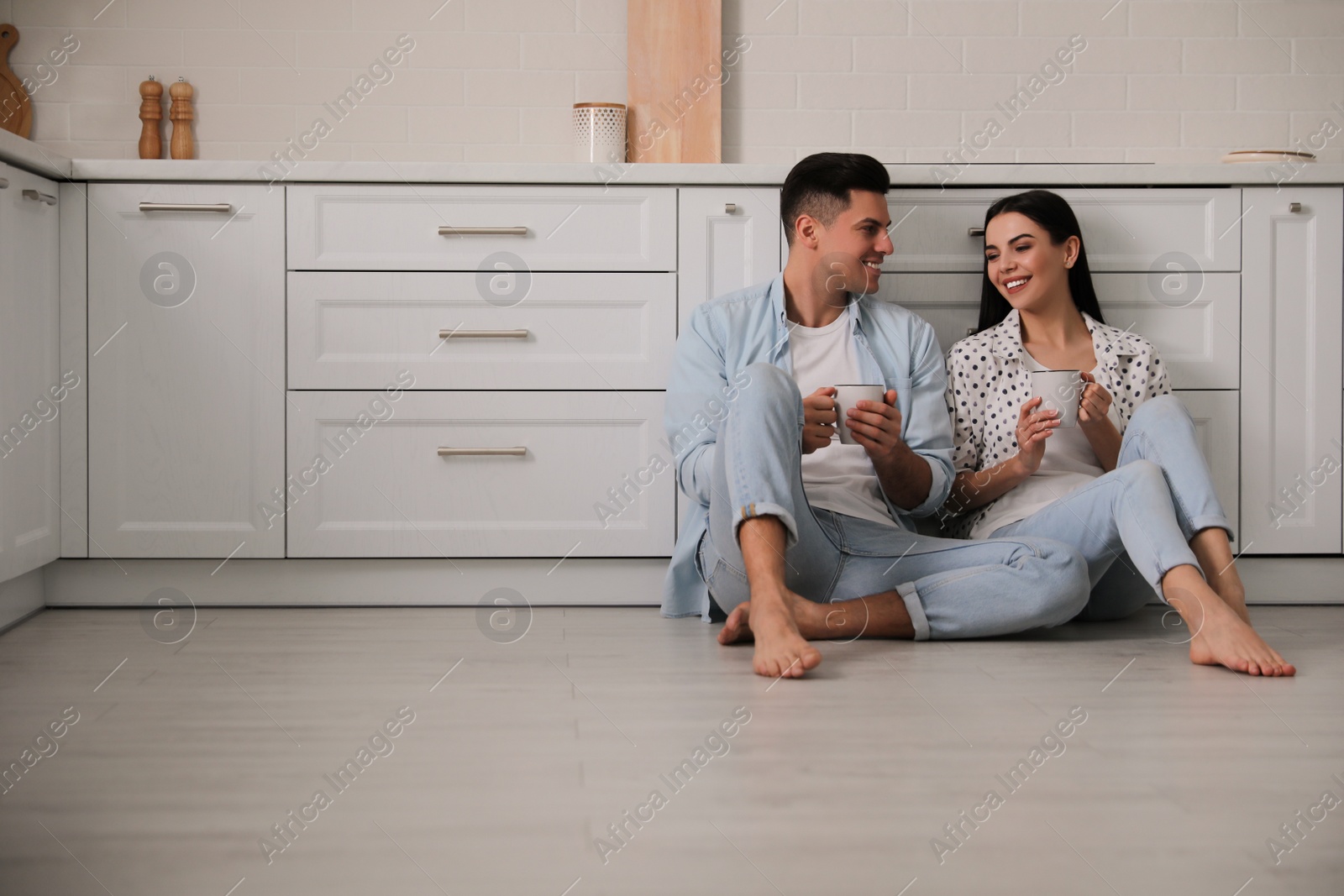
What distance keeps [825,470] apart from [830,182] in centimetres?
55

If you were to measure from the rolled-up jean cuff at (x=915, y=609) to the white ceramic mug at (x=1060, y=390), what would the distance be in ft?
1.22

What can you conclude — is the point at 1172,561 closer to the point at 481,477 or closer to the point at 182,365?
the point at 481,477

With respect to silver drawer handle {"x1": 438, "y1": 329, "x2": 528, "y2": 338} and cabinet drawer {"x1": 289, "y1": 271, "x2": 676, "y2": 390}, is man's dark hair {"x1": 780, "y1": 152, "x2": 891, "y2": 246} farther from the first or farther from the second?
silver drawer handle {"x1": 438, "y1": 329, "x2": 528, "y2": 338}

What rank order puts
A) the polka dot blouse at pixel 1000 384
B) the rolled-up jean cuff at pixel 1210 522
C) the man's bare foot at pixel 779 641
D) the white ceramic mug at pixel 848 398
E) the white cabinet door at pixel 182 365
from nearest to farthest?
the man's bare foot at pixel 779 641
the white ceramic mug at pixel 848 398
the rolled-up jean cuff at pixel 1210 522
the polka dot blouse at pixel 1000 384
the white cabinet door at pixel 182 365

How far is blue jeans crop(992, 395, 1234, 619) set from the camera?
5.76ft

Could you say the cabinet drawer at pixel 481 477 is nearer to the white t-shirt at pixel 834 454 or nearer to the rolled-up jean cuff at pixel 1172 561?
the white t-shirt at pixel 834 454

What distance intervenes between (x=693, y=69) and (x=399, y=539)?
1.39m

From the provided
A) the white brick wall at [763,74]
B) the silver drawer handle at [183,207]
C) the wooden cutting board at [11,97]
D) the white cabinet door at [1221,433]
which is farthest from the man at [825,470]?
the wooden cutting board at [11,97]

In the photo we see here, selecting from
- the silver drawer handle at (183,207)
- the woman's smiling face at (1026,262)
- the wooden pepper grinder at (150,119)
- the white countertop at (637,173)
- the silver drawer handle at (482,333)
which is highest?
the wooden pepper grinder at (150,119)

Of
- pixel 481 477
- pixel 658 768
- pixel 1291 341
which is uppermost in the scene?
pixel 1291 341

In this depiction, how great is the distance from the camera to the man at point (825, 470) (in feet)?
5.66

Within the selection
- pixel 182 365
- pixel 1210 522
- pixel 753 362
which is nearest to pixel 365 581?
pixel 182 365

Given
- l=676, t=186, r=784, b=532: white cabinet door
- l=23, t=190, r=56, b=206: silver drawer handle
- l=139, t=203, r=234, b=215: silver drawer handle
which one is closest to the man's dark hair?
l=676, t=186, r=784, b=532: white cabinet door

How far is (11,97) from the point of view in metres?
2.69
